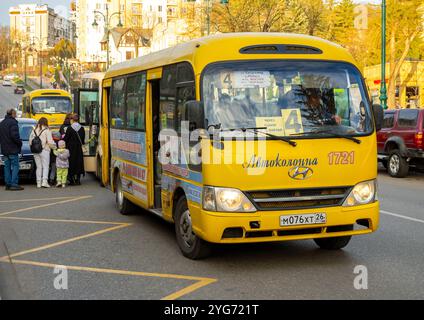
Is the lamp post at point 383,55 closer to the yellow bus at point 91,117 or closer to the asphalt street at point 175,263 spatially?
the yellow bus at point 91,117

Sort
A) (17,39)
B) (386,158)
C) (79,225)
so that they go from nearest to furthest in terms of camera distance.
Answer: (79,225) → (386,158) → (17,39)

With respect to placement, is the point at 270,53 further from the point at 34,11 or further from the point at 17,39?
the point at 34,11

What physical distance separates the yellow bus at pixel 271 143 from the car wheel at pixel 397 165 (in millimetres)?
11321

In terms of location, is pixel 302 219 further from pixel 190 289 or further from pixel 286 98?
pixel 190 289

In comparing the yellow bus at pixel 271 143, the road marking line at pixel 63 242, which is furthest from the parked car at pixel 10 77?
the yellow bus at pixel 271 143

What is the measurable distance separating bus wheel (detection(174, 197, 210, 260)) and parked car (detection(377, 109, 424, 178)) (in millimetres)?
11912

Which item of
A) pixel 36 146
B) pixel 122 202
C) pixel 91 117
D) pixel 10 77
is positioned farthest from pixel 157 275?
pixel 10 77

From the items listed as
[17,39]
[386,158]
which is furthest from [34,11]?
[386,158]

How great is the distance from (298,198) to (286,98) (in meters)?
1.10

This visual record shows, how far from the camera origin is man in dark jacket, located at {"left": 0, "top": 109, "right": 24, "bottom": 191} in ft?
51.7

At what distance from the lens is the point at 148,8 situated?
141 m

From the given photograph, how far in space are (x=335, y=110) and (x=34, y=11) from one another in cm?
18492

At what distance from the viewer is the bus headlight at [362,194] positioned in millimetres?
7436

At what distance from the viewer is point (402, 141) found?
1916 cm
